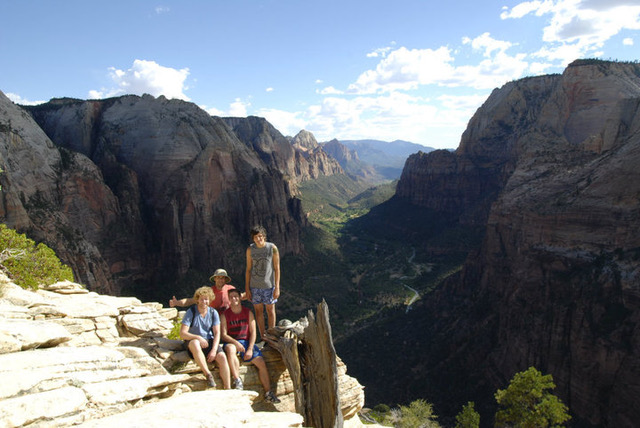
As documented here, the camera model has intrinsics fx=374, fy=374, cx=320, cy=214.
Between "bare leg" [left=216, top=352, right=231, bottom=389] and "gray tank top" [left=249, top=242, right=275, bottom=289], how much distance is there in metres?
3.07

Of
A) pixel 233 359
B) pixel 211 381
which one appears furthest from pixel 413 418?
pixel 211 381

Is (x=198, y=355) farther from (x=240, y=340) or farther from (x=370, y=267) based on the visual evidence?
(x=370, y=267)

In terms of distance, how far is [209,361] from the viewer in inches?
482

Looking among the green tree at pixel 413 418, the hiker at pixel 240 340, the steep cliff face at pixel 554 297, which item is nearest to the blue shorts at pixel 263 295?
the hiker at pixel 240 340

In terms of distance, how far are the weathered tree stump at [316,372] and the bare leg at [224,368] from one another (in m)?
2.09

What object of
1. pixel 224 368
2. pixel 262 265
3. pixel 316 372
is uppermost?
pixel 262 265

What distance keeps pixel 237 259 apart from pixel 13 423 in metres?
66.1

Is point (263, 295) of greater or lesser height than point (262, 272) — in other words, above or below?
below

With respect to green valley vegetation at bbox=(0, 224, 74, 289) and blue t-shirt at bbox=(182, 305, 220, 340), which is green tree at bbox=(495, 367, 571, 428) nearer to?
blue t-shirt at bbox=(182, 305, 220, 340)

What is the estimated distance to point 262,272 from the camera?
14.4 m

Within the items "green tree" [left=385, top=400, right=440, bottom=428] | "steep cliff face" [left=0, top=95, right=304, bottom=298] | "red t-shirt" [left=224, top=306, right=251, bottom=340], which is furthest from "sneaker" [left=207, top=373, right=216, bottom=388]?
"steep cliff face" [left=0, top=95, right=304, bottom=298]

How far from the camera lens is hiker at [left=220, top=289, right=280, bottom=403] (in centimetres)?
1256

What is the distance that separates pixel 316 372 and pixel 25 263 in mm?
17522

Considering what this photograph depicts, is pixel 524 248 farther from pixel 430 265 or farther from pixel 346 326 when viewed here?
pixel 430 265
